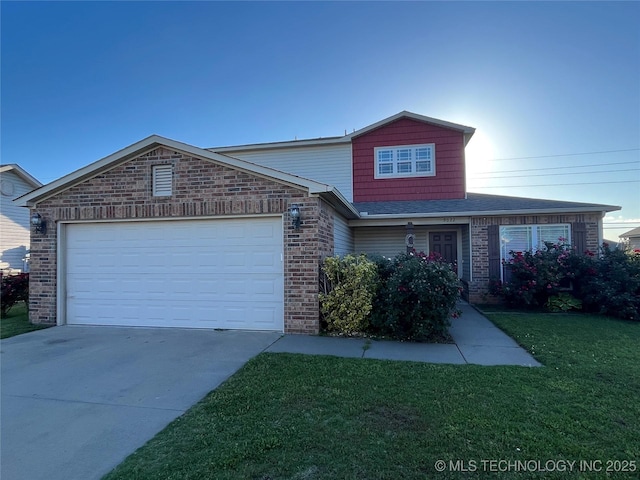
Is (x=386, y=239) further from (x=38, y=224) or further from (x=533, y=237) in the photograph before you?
(x=38, y=224)

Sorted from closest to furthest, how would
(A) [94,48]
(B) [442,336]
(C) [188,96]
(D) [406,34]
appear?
(B) [442,336]
(D) [406,34]
(A) [94,48]
(C) [188,96]

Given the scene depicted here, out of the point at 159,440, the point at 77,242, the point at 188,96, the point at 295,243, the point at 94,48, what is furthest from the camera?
the point at 188,96

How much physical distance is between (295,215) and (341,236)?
3282 mm

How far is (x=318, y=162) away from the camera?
12961 mm

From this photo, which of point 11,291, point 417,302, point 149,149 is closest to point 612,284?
point 417,302

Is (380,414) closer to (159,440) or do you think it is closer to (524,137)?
(159,440)

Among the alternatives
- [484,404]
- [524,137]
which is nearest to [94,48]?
[484,404]

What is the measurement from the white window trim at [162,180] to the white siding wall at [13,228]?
11.8 metres

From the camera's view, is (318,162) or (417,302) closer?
(417,302)

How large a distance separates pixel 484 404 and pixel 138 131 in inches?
550

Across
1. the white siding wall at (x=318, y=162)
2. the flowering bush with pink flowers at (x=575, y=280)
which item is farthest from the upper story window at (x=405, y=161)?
the flowering bush with pink flowers at (x=575, y=280)

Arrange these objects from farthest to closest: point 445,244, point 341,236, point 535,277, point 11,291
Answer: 1. point 445,244
2. point 341,236
3. point 11,291
4. point 535,277

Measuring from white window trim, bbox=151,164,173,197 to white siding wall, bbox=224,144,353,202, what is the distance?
6363 millimetres

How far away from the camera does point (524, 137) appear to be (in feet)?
39.8
